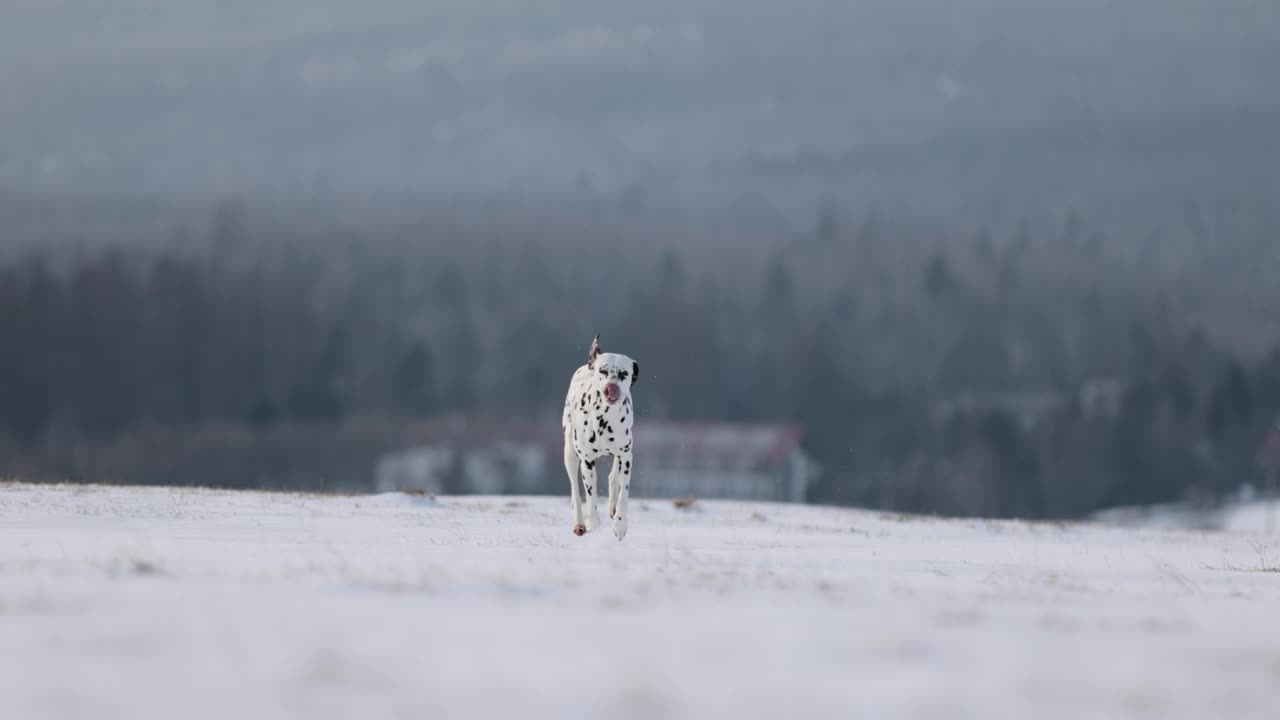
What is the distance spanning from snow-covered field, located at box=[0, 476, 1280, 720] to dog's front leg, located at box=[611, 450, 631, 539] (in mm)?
2100

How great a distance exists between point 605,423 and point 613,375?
58cm

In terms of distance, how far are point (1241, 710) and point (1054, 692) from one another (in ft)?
3.27

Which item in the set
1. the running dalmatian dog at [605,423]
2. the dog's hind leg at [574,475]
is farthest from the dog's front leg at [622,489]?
the dog's hind leg at [574,475]

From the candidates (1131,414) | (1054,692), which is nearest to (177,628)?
(1054,692)

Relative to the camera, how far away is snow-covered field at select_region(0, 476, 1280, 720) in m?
8.95

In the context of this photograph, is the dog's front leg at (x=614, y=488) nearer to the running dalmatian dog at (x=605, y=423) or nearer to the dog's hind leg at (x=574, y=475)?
the running dalmatian dog at (x=605, y=423)

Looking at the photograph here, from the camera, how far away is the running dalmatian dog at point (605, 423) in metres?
20.2

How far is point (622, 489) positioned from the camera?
66.7ft

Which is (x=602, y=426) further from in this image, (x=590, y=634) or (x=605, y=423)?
(x=590, y=634)

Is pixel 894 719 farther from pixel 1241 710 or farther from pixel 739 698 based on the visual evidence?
pixel 1241 710

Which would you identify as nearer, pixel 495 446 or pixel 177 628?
pixel 177 628

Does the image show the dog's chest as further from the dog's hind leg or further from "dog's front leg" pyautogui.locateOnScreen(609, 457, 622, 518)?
the dog's hind leg

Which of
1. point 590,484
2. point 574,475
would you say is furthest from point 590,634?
point 574,475

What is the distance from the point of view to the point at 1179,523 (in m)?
149
